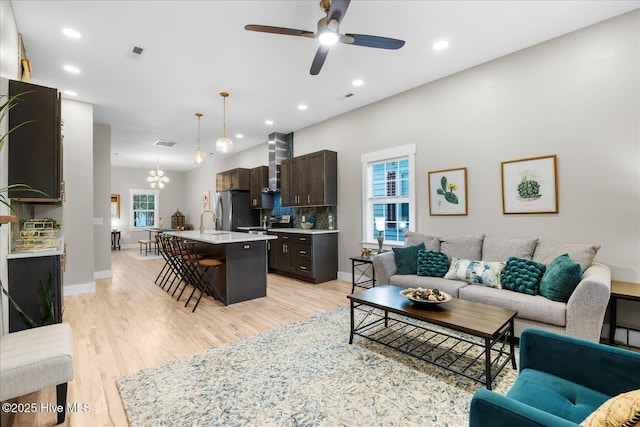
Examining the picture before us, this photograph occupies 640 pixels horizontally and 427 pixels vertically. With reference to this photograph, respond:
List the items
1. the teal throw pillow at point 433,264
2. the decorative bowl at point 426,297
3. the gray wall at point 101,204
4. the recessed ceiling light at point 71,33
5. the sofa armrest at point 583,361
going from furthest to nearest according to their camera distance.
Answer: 1. the gray wall at point 101,204
2. the teal throw pillow at point 433,264
3. the recessed ceiling light at point 71,33
4. the decorative bowl at point 426,297
5. the sofa armrest at point 583,361

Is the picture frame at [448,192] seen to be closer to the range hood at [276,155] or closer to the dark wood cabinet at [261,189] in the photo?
the range hood at [276,155]

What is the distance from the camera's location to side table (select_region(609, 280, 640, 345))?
7.88ft

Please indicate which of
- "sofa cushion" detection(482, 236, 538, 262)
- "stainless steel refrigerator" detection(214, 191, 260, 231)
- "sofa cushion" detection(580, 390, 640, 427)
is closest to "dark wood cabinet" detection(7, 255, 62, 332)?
"sofa cushion" detection(580, 390, 640, 427)

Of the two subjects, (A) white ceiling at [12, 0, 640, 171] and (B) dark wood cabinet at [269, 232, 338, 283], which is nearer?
(A) white ceiling at [12, 0, 640, 171]

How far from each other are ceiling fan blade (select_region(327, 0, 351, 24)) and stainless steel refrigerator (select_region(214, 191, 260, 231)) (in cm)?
580

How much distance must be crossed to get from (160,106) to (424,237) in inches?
193

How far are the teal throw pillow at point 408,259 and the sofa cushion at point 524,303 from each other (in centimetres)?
77

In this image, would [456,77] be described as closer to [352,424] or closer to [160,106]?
[352,424]

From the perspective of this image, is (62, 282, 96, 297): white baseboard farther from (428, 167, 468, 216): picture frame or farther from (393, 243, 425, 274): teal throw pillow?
(428, 167, 468, 216): picture frame

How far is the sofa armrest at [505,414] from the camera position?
35.4 inches

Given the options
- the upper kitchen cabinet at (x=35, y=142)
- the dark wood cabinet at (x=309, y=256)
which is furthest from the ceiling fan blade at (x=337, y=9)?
the dark wood cabinet at (x=309, y=256)

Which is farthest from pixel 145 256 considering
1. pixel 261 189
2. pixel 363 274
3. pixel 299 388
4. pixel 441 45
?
pixel 441 45

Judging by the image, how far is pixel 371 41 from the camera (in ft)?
Result: 8.29

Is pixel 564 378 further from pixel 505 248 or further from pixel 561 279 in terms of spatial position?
pixel 505 248
